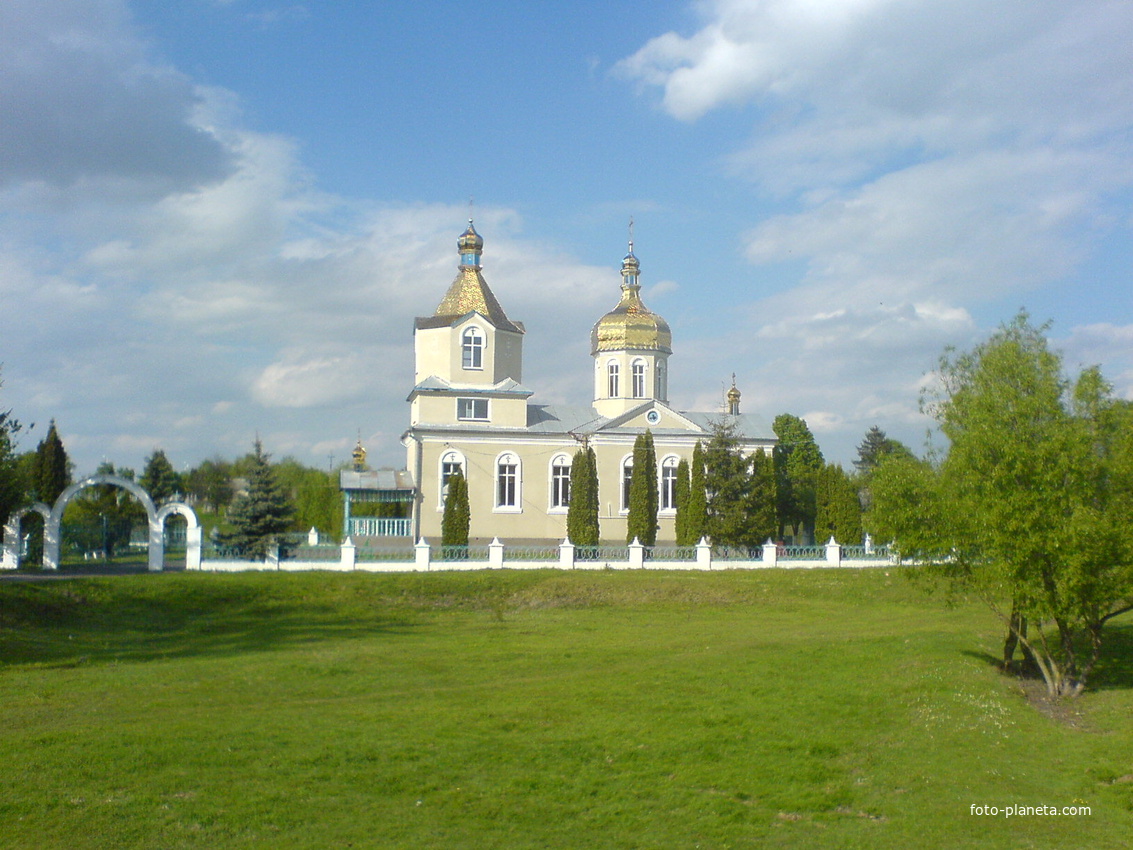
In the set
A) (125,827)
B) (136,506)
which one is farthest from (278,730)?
(136,506)

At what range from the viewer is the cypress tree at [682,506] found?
30.6m

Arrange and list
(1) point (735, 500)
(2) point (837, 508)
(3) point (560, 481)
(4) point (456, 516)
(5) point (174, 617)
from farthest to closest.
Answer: (3) point (560, 481) → (2) point (837, 508) → (1) point (735, 500) → (4) point (456, 516) → (5) point (174, 617)

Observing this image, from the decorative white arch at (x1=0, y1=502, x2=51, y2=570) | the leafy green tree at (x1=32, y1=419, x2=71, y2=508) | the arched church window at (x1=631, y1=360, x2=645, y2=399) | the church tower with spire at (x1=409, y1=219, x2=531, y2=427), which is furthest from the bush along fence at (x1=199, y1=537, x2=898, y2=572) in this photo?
the leafy green tree at (x1=32, y1=419, x2=71, y2=508)

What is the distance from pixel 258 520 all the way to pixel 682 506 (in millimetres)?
12972

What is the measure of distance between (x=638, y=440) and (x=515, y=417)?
15.9 feet

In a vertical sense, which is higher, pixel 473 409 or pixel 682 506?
pixel 473 409

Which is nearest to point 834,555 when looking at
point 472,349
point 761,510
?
point 761,510

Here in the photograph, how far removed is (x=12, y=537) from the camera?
23.4 m

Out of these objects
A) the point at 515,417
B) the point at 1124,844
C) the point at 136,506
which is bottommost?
the point at 1124,844

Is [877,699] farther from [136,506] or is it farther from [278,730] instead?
[136,506]

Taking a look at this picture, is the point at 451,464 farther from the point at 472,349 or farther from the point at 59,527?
the point at 59,527

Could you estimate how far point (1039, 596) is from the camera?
12.9 m

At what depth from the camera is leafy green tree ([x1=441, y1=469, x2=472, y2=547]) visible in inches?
1166

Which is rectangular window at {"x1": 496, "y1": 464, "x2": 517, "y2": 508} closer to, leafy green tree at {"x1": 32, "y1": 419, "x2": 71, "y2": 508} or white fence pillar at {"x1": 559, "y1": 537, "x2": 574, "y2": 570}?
white fence pillar at {"x1": 559, "y1": 537, "x2": 574, "y2": 570}
